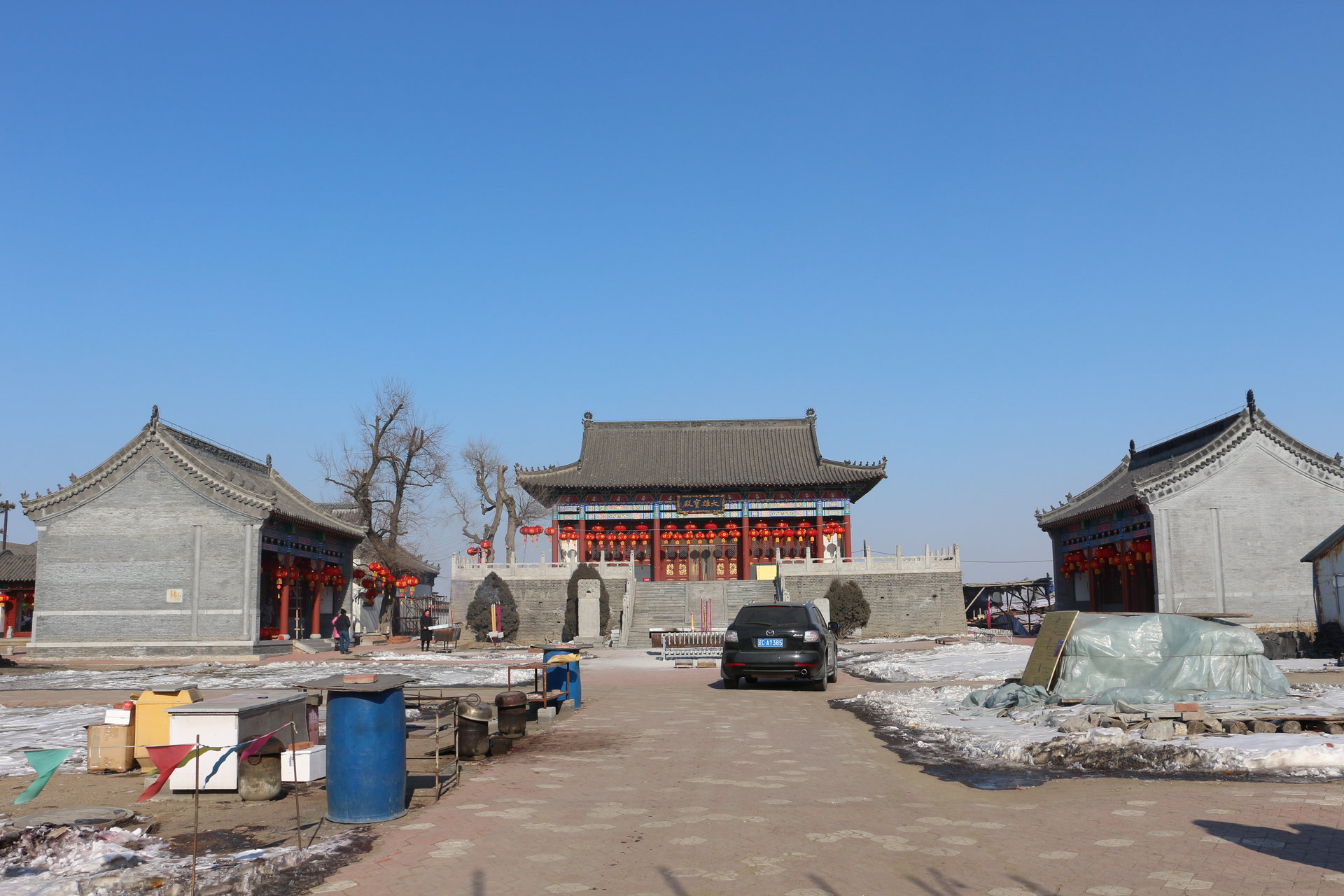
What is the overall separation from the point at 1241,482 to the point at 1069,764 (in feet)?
96.9

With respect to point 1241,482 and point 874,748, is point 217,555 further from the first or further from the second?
point 1241,482

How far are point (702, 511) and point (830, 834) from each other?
38537mm

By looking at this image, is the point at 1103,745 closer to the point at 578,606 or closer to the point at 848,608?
the point at 848,608

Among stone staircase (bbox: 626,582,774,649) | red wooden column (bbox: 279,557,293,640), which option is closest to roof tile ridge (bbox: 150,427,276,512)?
red wooden column (bbox: 279,557,293,640)

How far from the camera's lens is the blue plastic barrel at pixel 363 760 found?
7.18 metres

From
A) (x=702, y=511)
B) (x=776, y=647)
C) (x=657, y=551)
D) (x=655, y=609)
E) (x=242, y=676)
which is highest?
(x=702, y=511)

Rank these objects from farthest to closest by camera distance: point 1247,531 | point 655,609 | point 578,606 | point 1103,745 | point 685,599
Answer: point 685,599, point 655,609, point 578,606, point 1247,531, point 1103,745

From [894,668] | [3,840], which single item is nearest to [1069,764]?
[3,840]

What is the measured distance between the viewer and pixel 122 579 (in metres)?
32.9

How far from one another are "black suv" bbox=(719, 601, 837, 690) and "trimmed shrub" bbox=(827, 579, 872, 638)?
19211mm

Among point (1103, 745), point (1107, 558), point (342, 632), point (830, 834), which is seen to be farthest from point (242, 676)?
point (1107, 558)

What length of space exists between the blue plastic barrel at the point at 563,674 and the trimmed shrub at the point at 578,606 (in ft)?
69.2

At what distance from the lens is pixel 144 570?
3294 centimetres

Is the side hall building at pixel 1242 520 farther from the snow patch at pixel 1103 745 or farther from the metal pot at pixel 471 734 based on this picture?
the metal pot at pixel 471 734
